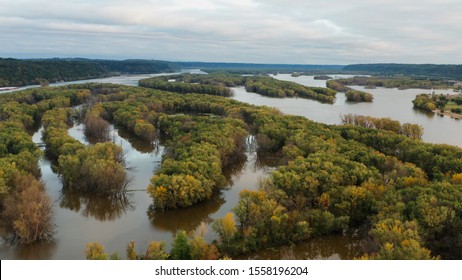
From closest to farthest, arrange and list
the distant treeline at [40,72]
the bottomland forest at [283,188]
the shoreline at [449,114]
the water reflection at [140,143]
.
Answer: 1. the bottomland forest at [283,188]
2. the water reflection at [140,143]
3. the shoreline at [449,114]
4. the distant treeline at [40,72]

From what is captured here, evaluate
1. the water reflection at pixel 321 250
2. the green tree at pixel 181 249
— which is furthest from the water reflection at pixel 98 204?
the water reflection at pixel 321 250

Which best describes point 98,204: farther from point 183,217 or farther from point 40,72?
point 40,72

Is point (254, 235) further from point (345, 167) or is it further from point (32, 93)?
point (32, 93)

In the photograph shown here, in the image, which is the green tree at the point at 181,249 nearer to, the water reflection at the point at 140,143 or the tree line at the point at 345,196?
the tree line at the point at 345,196

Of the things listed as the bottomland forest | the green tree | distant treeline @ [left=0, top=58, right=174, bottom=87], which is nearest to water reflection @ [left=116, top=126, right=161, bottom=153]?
the bottomland forest

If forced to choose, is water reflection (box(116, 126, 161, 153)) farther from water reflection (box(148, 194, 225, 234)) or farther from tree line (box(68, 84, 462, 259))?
water reflection (box(148, 194, 225, 234))

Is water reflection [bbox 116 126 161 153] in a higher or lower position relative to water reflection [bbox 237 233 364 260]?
higher

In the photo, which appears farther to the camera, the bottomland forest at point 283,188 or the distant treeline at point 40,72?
the distant treeline at point 40,72
